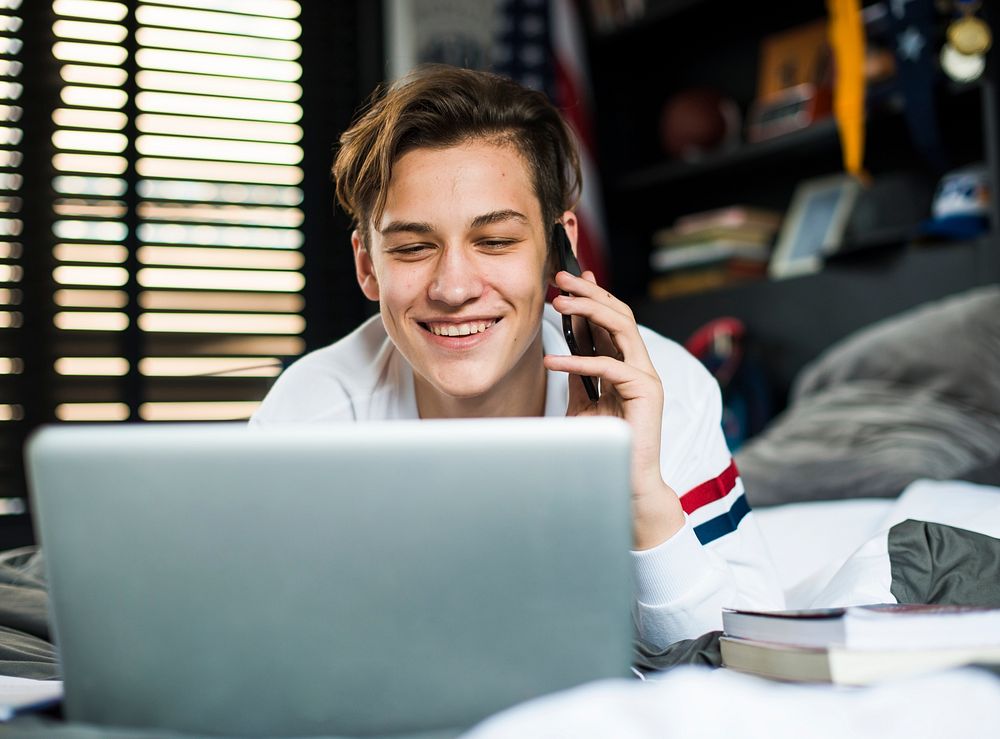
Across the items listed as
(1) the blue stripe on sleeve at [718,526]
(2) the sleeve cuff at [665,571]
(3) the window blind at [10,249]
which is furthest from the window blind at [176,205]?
(2) the sleeve cuff at [665,571]

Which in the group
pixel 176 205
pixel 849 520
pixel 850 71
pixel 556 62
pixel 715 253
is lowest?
pixel 849 520

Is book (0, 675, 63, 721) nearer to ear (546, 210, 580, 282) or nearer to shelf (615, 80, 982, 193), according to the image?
ear (546, 210, 580, 282)

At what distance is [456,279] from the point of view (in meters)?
1.19

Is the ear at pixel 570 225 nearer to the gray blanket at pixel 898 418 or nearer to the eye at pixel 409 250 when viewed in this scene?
the eye at pixel 409 250

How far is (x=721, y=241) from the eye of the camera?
3156 mm

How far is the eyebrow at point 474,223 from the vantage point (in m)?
1.20

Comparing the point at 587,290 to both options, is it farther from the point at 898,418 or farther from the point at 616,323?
the point at 898,418

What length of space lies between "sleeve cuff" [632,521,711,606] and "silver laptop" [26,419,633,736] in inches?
15.7

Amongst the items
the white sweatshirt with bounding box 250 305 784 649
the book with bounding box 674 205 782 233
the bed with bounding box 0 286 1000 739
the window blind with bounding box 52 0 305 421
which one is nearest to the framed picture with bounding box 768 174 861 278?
the book with bounding box 674 205 782 233

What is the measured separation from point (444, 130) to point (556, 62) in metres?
2.54

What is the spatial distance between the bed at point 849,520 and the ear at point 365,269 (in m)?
0.59

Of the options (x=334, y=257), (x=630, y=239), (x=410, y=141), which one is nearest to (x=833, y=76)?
(x=630, y=239)

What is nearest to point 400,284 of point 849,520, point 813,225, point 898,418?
point 849,520

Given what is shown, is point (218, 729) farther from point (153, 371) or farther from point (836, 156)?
point (836, 156)
